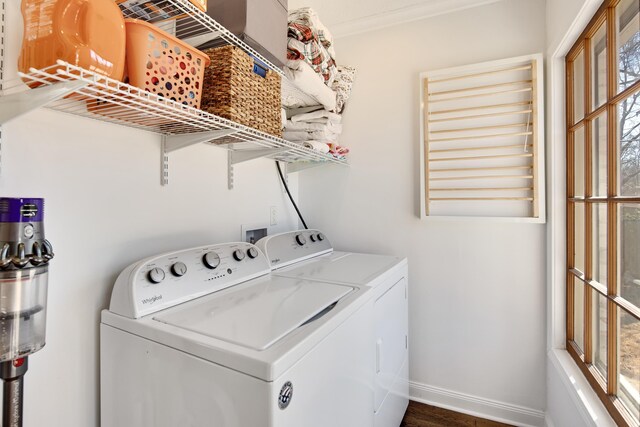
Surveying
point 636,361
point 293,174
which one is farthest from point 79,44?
point 636,361

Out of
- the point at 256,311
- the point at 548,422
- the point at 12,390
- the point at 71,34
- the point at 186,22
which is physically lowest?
the point at 548,422

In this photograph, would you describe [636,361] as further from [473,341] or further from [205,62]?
[205,62]

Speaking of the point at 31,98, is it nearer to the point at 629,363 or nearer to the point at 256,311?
the point at 256,311

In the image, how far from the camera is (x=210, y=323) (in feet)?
3.07

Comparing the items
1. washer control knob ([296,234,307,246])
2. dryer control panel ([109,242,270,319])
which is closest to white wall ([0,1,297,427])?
dryer control panel ([109,242,270,319])

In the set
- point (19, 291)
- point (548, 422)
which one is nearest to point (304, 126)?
point (19, 291)

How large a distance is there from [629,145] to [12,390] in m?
1.99

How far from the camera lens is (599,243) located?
1.39m

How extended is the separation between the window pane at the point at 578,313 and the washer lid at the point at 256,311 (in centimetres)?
122

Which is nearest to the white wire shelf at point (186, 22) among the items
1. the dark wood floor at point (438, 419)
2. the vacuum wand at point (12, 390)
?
the vacuum wand at point (12, 390)

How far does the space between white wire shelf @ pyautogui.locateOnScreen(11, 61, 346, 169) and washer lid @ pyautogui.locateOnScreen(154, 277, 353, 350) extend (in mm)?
612

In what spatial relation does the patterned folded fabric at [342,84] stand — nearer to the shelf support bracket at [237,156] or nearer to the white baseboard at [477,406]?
the shelf support bracket at [237,156]

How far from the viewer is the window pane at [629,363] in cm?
110

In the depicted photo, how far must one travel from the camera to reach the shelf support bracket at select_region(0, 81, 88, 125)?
0.72m
